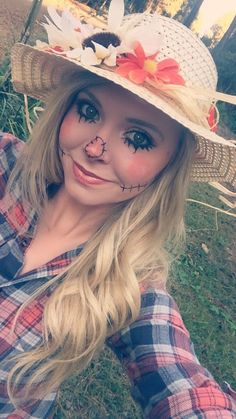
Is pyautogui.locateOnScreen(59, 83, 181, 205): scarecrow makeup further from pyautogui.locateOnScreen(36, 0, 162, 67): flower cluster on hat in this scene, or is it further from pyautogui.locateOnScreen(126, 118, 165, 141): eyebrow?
pyautogui.locateOnScreen(36, 0, 162, 67): flower cluster on hat

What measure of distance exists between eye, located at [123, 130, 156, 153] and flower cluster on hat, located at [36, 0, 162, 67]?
226 mm

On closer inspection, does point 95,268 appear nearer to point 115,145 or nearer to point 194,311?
point 115,145

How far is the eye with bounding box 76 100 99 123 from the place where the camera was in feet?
5.33

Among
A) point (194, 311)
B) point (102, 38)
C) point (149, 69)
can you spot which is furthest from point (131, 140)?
point (194, 311)

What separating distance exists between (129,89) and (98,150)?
233 millimetres

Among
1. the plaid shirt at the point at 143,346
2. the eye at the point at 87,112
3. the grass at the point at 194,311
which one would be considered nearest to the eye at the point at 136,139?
A: the eye at the point at 87,112

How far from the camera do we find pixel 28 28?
4.20m

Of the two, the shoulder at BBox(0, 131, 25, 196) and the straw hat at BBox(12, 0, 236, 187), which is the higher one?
the straw hat at BBox(12, 0, 236, 187)

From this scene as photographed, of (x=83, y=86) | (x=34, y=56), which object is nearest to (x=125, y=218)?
(x=83, y=86)

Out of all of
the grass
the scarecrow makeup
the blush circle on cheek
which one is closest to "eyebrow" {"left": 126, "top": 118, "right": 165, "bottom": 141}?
the scarecrow makeup

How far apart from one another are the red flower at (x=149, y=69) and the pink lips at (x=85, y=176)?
12.9 inches

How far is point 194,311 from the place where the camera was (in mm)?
4250

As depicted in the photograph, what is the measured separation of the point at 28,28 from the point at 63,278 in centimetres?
318

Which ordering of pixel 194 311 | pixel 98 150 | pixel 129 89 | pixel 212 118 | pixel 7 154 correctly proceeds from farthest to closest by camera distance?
pixel 194 311 → pixel 7 154 → pixel 212 118 → pixel 98 150 → pixel 129 89
